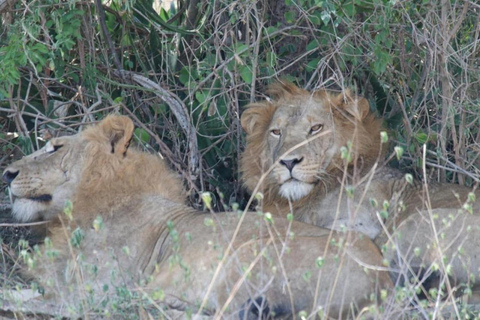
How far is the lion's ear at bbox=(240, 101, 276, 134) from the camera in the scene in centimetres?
652

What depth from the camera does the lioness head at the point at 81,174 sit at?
5.32 meters

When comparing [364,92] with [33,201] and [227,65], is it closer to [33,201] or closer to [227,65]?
[227,65]

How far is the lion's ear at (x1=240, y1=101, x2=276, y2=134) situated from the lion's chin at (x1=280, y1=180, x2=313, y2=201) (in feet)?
1.98

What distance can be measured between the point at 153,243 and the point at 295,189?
1257 millimetres

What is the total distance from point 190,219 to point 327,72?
81.3 inches

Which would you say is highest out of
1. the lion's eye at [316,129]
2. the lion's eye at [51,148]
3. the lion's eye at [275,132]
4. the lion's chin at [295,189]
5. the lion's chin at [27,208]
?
the lion's eye at [51,148]

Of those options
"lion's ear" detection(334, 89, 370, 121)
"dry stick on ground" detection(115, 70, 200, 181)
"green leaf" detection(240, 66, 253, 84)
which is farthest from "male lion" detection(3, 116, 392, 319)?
"lion's ear" detection(334, 89, 370, 121)

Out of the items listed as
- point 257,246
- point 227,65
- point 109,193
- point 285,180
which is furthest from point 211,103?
point 257,246

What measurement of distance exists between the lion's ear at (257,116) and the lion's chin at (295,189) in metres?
0.60

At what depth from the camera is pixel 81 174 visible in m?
5.38

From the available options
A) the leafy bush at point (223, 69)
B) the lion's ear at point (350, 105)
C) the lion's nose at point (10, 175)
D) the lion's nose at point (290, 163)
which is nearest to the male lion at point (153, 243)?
the lion's nose at point (10, 175)

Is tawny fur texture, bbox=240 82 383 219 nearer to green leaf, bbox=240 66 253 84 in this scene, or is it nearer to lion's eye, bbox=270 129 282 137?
lion's eye, bbox=270 129 282 137

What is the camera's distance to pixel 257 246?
4.78 metres

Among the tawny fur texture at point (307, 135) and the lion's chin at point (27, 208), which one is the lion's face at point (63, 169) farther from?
the tawny fur texture at point (307, 135)
